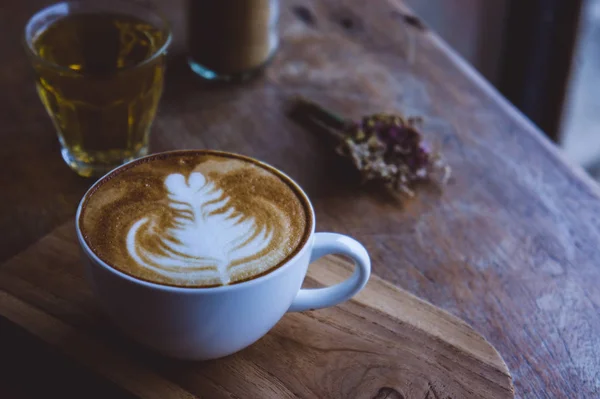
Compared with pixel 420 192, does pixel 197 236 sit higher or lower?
higher

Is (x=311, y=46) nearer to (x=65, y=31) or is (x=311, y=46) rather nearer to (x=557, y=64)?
(x=65, y=31)

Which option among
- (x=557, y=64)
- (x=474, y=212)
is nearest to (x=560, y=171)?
(x=474, y=212)

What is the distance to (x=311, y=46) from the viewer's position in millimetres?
1269

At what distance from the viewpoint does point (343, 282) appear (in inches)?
25.8

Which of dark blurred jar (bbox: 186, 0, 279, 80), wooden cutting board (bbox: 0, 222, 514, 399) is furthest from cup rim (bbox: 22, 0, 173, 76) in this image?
wooden cutting board (bbox: 0, 222, 514, 399)

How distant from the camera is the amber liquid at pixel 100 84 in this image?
86 cm

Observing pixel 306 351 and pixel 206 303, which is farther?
pixel 306 351

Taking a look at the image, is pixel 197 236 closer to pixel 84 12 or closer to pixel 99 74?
pixel 99 74

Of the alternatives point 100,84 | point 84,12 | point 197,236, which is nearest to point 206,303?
point 197,236

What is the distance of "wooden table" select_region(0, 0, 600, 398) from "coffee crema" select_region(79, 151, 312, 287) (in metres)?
0.15

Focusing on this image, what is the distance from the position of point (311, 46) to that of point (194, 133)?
35 centimetres

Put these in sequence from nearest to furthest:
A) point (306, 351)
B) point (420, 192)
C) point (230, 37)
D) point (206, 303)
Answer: point (206, 303), point (306, 351), point (420, 192), point (230, 37)

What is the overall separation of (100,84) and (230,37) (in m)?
Answer: 0.28

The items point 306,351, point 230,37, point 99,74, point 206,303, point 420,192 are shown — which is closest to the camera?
point 206,303
